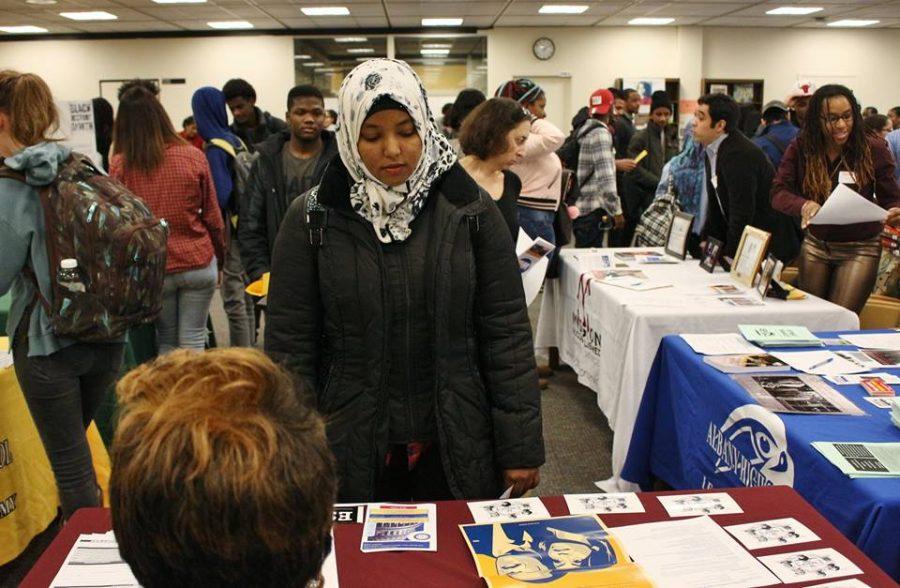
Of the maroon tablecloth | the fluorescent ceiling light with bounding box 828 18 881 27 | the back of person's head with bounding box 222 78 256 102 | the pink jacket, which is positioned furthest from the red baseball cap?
the fluorescent ceiling light with bounding box 828 18 881 27

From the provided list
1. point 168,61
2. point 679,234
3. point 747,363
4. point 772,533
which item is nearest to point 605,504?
point 772,533

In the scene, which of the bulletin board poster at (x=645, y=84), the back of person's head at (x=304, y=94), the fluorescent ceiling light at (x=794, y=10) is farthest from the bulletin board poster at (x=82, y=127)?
the fluorescent ceiling light at (x=794, y=10)

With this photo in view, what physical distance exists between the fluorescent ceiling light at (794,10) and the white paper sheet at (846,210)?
829cm

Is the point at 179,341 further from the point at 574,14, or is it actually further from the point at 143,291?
the point at 574,14

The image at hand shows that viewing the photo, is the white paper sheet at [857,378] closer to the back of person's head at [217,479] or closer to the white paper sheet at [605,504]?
the white paper sheet at [605,504]

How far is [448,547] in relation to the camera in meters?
1.09

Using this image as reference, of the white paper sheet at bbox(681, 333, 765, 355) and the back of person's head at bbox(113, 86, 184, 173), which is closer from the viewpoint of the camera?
the white paper sheet at bbox(681, 333, 765, 355)

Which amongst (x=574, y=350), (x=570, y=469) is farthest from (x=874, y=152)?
(x=570, y=469)

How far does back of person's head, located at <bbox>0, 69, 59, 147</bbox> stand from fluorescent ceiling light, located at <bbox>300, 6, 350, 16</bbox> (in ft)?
26.1

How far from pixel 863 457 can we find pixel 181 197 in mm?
2429

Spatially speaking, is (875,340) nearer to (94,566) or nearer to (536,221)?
(536,221)

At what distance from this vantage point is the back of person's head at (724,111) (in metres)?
3.24

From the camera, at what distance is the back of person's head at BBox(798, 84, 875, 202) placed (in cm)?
283

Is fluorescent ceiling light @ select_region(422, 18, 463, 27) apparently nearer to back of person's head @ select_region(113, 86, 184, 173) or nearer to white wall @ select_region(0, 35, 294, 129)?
white wall @ select_region(0, 35, 294, 129)
